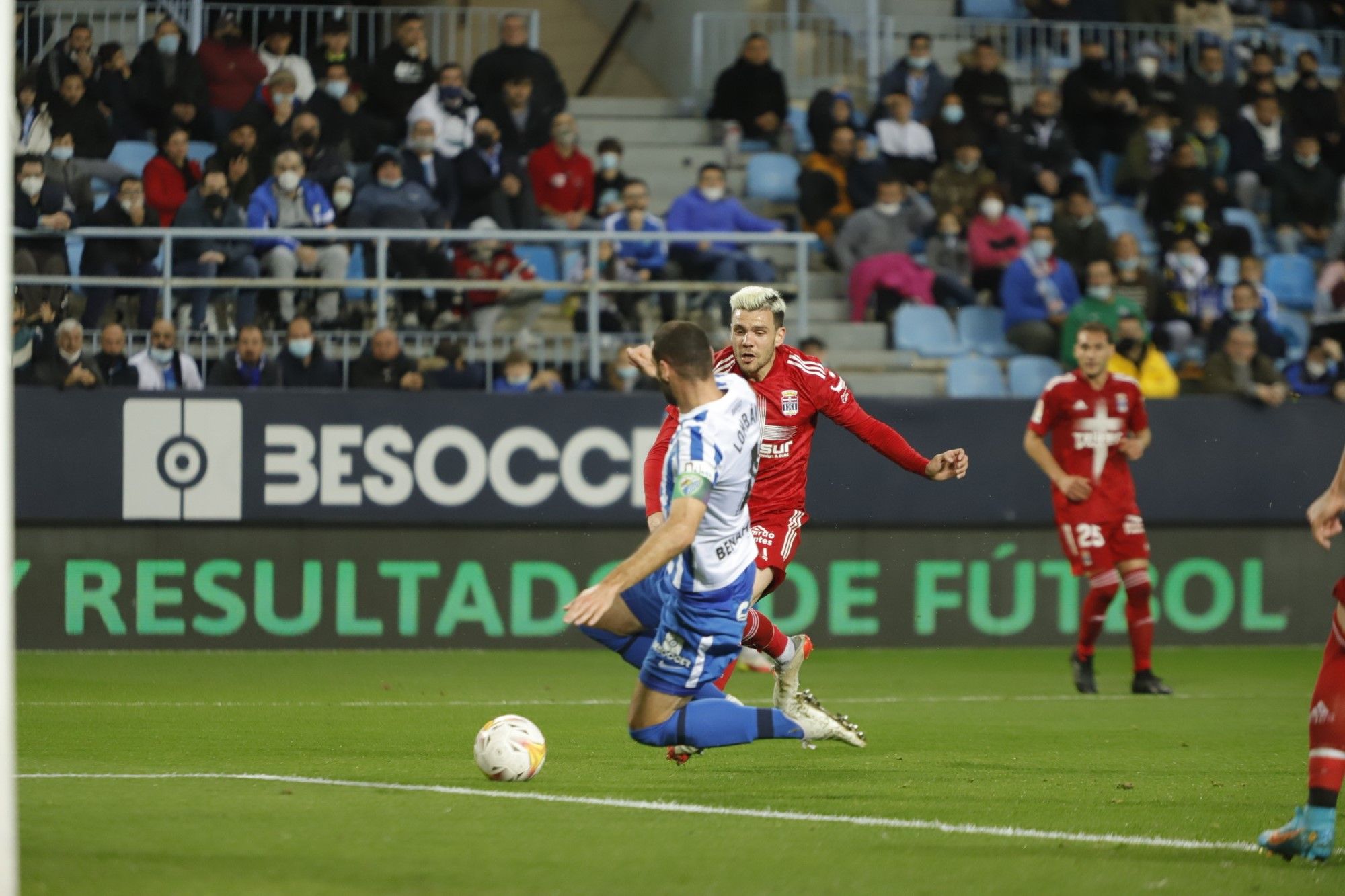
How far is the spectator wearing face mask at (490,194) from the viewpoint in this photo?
16.4 m

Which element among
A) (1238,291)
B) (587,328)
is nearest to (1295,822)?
(587,328)

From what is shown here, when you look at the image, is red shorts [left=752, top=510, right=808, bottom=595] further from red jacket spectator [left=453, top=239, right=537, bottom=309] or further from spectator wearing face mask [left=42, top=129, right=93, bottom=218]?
spectator wearing face mask [left=42, top=129, right=93, bottom=218]

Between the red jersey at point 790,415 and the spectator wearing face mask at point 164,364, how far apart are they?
255 inches

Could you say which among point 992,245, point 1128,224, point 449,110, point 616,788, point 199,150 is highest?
point 449,110

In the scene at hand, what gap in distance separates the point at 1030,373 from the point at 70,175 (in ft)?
26.5

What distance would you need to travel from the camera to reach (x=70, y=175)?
15359 millimetres

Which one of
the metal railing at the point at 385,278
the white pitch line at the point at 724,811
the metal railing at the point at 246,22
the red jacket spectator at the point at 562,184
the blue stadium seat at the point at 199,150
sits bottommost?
the white pitch line at the point at 724,811

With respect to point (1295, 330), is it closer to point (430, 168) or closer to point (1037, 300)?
point (1037, 300)

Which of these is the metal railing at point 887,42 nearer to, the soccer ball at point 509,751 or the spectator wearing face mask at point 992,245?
the spectator wearing face mask at point 992,245

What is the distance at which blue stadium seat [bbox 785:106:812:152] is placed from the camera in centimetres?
1889

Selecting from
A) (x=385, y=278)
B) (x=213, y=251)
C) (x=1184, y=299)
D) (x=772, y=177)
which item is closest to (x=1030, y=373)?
(x=1184, y=299)

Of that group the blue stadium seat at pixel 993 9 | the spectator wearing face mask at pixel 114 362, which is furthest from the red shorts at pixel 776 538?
the blue stadium seat at pixel 993 9

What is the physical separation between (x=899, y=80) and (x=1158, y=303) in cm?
359

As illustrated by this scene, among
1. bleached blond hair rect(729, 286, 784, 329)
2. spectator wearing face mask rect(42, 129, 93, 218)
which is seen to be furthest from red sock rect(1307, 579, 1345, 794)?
spectator wearing face mask rect(42, 129, 93, 218)
